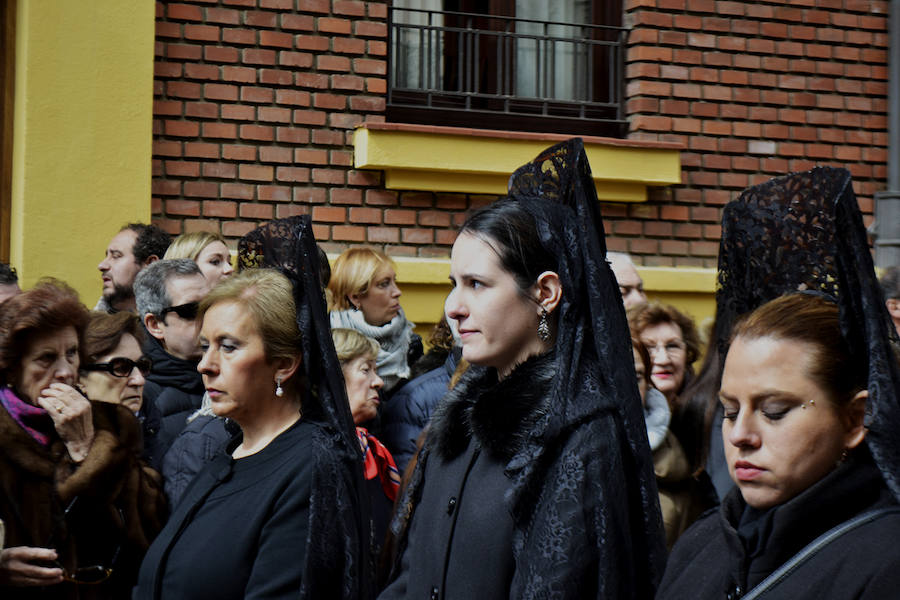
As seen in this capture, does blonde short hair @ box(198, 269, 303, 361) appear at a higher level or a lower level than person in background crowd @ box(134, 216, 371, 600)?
higher

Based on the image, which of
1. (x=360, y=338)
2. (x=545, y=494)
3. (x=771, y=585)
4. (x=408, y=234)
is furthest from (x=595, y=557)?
(x=408, y=234)

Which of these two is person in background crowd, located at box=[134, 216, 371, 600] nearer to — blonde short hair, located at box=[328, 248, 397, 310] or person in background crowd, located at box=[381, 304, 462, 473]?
person in background crowd, located at box=[381, 304, 462, 473]

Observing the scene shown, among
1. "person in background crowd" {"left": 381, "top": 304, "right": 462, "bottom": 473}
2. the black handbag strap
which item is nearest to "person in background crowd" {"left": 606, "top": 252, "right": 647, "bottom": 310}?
"person in background crowd" {"left": 381, "top": 304, "right": 462, "bottom": 473}

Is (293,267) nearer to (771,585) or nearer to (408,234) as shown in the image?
(771,585)

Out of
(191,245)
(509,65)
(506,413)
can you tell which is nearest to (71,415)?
(506,413)

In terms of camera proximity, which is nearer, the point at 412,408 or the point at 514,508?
the point at 514,508

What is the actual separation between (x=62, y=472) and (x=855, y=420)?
2.49 meters

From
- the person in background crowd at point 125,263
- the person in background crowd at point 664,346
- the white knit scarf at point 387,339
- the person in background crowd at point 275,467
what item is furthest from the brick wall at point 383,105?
the person in background crowd at point 275,467

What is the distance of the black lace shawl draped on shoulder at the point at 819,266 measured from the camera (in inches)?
78.3

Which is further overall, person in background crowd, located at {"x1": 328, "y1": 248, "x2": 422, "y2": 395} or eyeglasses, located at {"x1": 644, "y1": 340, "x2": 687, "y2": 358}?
person in background crowd, located at {"x1": 328, "y1": 248, "x2": 422, "y2": 395}

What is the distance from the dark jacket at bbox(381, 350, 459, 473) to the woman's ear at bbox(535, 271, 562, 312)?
2220 millimetres

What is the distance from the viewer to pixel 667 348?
481 centimetres

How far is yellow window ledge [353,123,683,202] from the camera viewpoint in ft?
21.2

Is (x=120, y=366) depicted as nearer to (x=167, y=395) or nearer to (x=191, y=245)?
(x=167, y=395)
